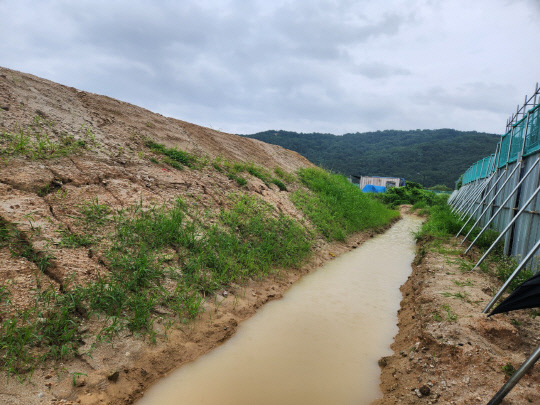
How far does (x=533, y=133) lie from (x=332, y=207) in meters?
6.10

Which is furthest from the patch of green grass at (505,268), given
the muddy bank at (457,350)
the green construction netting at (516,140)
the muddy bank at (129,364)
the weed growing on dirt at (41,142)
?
the weed growing on dirt at (41,142)

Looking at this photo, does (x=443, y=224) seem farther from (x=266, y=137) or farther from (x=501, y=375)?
(x=266, y=137)

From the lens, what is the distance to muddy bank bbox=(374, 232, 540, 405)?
270 cm

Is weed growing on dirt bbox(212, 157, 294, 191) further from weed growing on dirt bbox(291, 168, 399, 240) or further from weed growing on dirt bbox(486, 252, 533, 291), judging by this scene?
weed growing on dirt bbox(486, 252, 533, 291)

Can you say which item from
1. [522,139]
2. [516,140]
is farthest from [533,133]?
[516,140]

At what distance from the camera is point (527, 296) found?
2.06 metres

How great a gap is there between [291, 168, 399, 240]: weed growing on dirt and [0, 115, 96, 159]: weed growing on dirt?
604cm

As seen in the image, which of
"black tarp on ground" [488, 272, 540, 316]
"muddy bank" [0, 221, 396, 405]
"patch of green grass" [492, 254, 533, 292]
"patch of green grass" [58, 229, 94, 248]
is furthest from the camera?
"patch of green grass" [492, 254, 533, 292]

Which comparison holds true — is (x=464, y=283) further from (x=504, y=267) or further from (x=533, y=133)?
(x=533, y=133)

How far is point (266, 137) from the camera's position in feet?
212

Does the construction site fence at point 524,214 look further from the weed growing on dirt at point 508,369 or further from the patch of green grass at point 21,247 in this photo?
the patch of green grass at point 21,247

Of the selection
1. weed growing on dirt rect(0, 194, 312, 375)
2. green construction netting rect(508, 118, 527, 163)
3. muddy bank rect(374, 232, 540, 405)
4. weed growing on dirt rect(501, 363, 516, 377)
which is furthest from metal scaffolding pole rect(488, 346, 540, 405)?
green construction netting rect(508, 118, 527, 163)

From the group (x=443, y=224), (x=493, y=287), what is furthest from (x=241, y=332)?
(x=443, y=224)

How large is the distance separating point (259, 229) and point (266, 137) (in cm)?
5894
